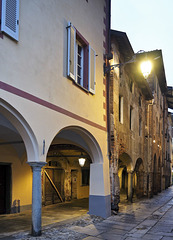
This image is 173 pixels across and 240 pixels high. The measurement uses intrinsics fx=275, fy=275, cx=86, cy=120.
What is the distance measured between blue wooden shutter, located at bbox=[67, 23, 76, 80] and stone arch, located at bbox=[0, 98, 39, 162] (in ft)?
7.47

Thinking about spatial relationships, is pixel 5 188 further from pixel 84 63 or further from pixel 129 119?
pixel 129 119

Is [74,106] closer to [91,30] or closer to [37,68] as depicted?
[37,68]

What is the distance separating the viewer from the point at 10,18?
5457mm

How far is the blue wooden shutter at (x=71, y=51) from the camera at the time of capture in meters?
7.66

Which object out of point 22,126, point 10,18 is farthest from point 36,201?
point 10,18

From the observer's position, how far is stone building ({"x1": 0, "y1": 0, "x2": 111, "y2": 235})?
5736 millimetres

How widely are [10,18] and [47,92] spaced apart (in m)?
1.98

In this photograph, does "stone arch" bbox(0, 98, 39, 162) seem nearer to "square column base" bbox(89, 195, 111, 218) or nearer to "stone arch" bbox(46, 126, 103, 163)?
"stone arch" bbox(46, 126, 103, 163)

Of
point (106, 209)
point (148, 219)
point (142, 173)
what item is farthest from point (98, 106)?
point (142, 173)

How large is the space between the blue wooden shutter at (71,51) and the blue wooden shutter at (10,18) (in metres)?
2.21

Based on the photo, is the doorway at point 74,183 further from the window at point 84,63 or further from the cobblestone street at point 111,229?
the window at point 84,63

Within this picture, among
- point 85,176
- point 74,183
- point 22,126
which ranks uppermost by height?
point 22,126

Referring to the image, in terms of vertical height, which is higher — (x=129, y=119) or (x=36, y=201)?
(x=129, y=119)

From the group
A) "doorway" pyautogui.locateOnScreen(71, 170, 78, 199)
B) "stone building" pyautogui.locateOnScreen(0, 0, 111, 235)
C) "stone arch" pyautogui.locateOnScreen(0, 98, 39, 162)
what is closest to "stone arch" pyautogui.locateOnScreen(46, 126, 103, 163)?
"stone building" pyautogui.locateOnScreen(0, 0, 111, 235)
